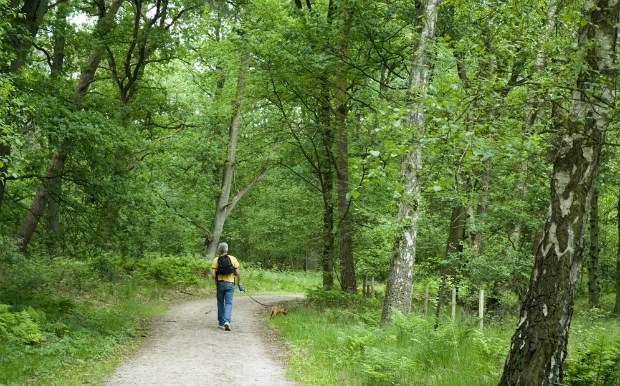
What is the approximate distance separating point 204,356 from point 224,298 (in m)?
3.21

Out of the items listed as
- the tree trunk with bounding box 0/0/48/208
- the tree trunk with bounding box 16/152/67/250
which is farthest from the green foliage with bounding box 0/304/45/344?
the tree trunk with bounding box 16/152/67/250

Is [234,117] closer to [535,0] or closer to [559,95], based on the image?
[535,0]

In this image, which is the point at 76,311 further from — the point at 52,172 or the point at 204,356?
the point at 52,172

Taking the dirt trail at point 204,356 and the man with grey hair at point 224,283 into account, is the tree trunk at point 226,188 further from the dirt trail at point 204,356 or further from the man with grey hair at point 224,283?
the man with grey hair at point 224,283

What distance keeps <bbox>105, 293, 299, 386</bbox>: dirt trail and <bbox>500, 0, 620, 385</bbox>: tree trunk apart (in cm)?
353

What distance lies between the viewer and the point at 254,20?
20.5 m

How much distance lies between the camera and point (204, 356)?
9711mm

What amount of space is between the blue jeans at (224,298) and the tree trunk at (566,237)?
7923 mm

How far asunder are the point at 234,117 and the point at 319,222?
8.01 meters

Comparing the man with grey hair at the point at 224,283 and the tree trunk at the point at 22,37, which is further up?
the tree trunk at the point at 22,37

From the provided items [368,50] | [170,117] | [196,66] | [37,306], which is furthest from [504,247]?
[196,66]

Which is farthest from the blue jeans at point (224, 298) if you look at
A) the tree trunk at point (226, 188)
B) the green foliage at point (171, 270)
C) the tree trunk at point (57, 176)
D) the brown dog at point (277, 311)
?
the tree trunk at point (226, 188)

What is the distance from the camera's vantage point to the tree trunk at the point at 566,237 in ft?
19.2

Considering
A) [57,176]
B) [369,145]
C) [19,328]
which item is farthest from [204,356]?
[369,145]
